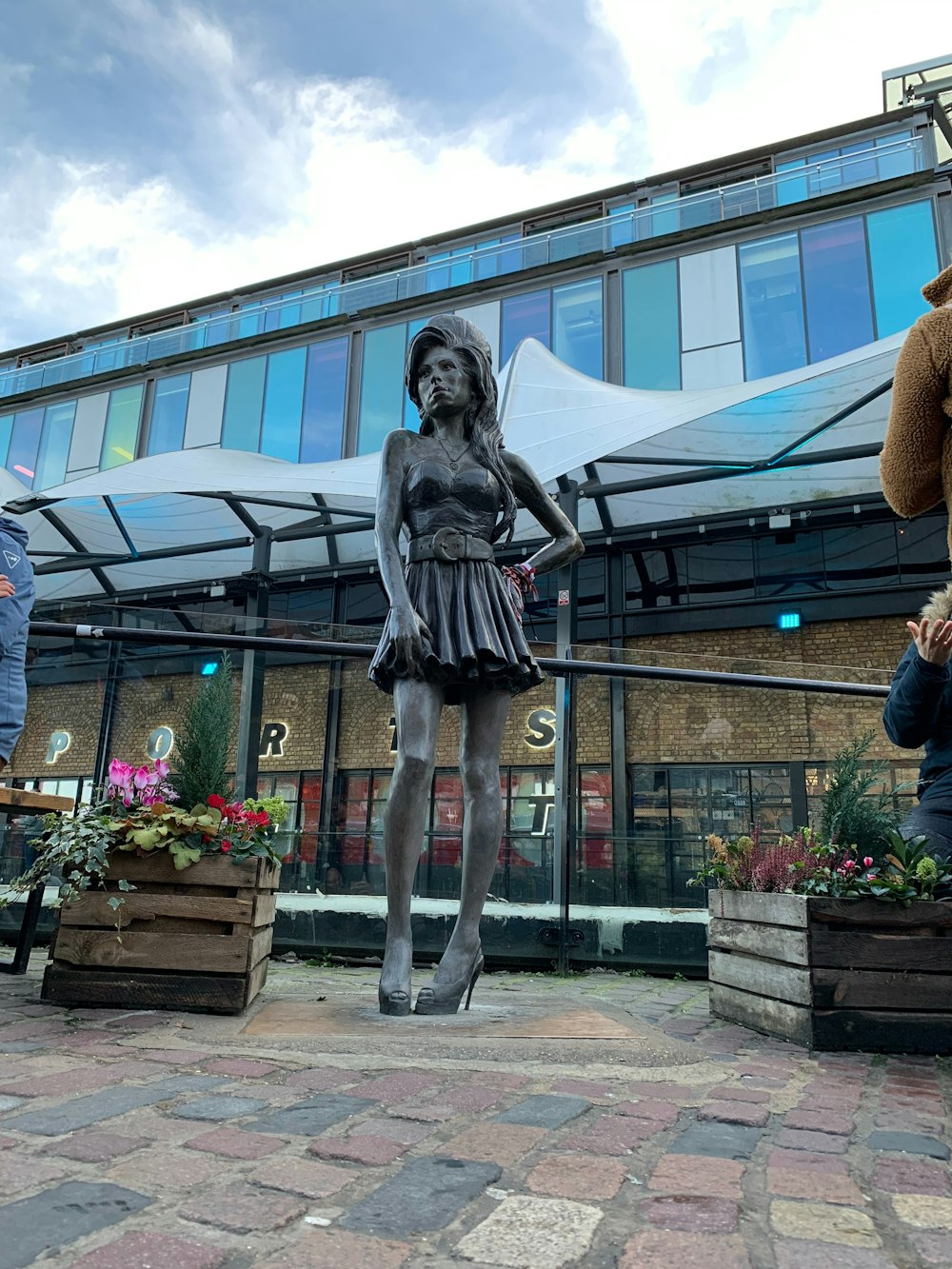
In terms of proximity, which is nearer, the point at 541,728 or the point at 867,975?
the point at 867,975

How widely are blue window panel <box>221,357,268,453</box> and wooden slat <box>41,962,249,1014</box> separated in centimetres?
1682

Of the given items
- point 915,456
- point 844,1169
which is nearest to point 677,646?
point 915,456

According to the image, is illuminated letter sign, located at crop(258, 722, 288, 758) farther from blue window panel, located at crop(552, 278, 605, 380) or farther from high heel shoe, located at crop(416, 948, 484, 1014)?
blue window panel, located at crop(552, 278, 605, 380)

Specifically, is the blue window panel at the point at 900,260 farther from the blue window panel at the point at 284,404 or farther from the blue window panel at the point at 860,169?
the blue window panel at the point at 284,404

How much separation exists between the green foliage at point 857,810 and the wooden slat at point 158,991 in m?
1.88

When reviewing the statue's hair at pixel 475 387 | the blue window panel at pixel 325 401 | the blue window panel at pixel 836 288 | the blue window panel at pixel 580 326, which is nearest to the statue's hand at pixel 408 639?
the statue's hair at pixel 475 387

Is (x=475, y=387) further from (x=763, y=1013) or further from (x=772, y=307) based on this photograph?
(x=772, y=307)

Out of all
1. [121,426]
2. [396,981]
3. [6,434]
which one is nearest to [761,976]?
[396,981]

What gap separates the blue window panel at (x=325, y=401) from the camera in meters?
17.8

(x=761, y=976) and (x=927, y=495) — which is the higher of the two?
(x=927, y=495)

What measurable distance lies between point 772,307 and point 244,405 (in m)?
10.4

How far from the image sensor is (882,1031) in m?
2.44

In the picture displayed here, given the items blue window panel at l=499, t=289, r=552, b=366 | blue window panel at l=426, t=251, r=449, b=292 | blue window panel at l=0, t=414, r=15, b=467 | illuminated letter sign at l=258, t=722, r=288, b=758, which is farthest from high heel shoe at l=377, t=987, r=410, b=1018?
blue window panel at l=0, t=414, r=15, b=467

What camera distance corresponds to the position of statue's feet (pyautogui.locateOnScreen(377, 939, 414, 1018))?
262cm
